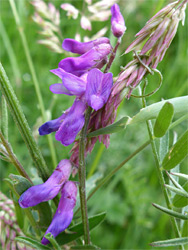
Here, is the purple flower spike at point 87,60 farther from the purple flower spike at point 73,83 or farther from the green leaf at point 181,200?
the green leaf at point 181,200

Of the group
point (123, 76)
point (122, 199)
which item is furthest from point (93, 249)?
point (122, 199)

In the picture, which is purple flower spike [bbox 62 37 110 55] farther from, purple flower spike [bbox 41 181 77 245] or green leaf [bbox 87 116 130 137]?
purple flower spike [bbox 41 181 77 245]

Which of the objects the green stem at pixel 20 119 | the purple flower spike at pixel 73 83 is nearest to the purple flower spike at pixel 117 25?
the purple flower spike at pixel 73 83

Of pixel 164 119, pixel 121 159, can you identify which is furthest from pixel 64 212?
pixel 121 159

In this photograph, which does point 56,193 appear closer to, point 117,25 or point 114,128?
point 114,128

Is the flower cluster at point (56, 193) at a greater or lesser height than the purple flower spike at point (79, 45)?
lesser

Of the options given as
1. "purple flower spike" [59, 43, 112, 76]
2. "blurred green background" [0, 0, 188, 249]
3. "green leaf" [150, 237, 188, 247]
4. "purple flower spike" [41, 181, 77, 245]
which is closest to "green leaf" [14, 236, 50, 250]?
"purple flower spike" [41, 181, 77, 245]
